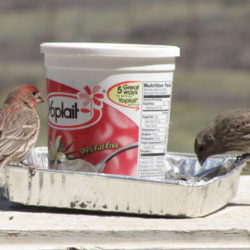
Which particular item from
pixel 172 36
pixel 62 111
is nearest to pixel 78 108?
pixel 62 111

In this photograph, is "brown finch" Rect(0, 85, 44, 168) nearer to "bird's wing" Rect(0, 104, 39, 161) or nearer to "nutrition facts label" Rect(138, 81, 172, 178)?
"bird's wing" Rect(0, 104, 39, 161)

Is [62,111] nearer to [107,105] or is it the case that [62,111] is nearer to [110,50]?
[107,105]

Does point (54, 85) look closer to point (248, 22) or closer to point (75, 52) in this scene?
point (75, 52)

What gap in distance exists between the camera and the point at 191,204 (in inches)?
149

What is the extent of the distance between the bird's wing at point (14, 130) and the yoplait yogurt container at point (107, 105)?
558 mm

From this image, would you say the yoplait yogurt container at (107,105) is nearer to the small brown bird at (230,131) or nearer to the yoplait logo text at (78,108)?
the yoplait logo text at (78,108)

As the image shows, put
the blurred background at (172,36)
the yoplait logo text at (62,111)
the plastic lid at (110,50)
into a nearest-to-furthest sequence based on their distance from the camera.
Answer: the plastic lid at (110,50) → the yoplait logo text at (62,111) → the blurred background at (172,36)

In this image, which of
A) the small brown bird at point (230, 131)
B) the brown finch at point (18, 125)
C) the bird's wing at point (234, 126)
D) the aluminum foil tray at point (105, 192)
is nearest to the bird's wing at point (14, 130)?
the brown finch at point (18, 125)

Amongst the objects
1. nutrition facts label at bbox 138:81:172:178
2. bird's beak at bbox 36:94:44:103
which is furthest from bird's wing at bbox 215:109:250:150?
nutrition facts label at bbox 138:81:172:178

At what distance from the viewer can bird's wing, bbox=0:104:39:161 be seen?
4613mm

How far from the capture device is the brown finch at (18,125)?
4.62 m

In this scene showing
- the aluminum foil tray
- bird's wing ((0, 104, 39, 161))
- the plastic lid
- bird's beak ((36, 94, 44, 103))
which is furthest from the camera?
bird's beak ((36, 94, 44, 103))

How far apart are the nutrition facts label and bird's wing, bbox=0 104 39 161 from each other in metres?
0.98

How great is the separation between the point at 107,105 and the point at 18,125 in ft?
3.74
